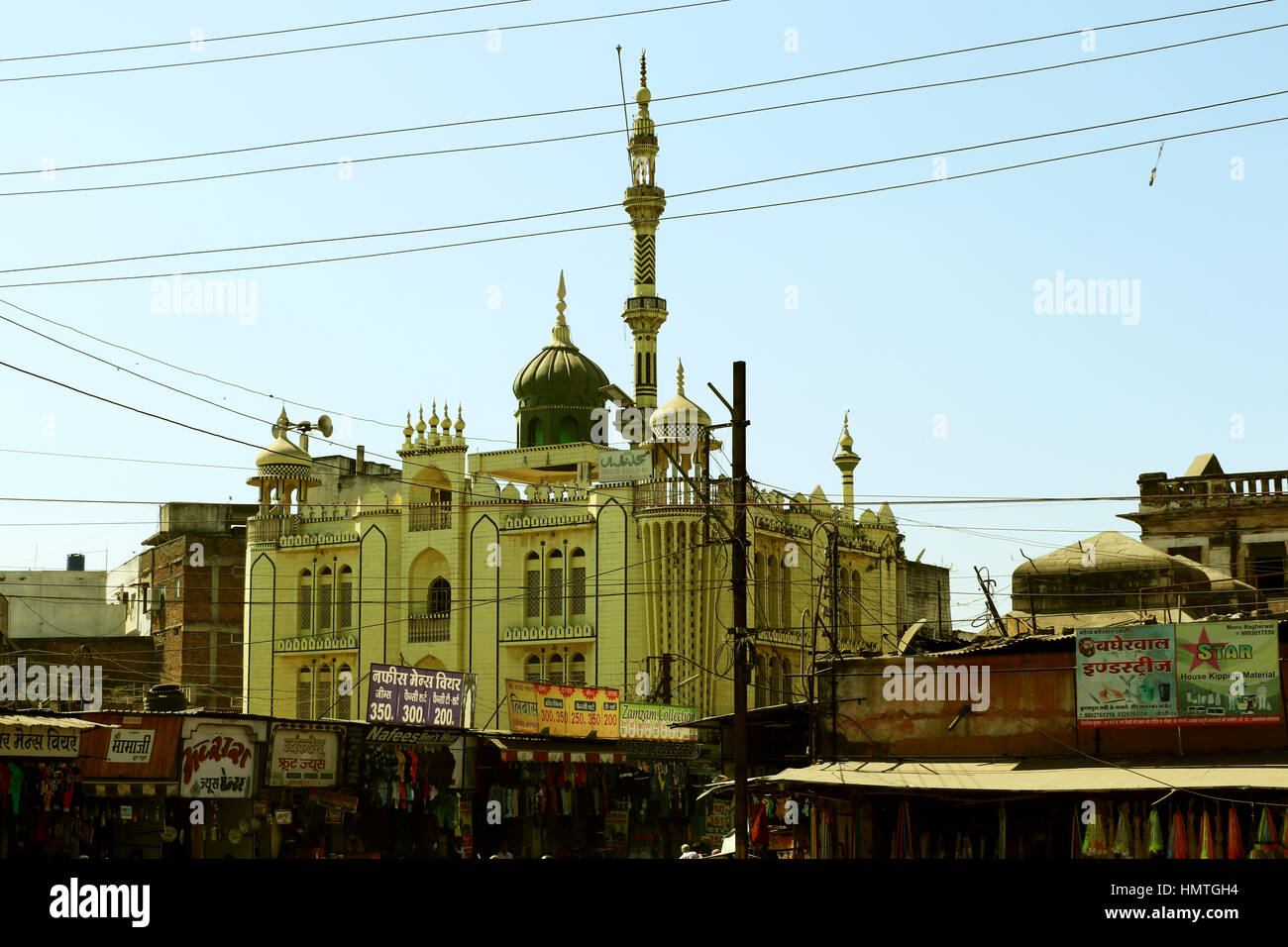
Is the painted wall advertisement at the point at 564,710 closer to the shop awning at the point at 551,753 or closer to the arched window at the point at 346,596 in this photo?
the shop awning at the point at 551,753

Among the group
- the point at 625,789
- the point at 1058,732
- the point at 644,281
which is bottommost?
the point at 625,789

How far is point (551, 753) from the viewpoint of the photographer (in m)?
37.2

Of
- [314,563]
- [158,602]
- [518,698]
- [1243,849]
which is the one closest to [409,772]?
[518,698]

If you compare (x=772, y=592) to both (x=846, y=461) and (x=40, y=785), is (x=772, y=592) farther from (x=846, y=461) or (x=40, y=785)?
(x=40, y=785)

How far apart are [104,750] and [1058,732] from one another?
16.0 meters

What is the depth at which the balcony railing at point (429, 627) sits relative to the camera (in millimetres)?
56062

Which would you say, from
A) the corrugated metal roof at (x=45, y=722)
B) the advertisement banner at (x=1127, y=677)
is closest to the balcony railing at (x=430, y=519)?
the corrugated metal roof at (x=45, y=722)

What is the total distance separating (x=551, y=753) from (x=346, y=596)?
76.0 ft

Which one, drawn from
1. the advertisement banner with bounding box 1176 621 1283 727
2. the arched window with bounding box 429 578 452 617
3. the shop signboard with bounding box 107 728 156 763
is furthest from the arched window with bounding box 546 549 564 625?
the advertisement banner with bounding box 1176 621 1283 727

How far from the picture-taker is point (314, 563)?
195 feet

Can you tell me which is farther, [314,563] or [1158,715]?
[314,563]
